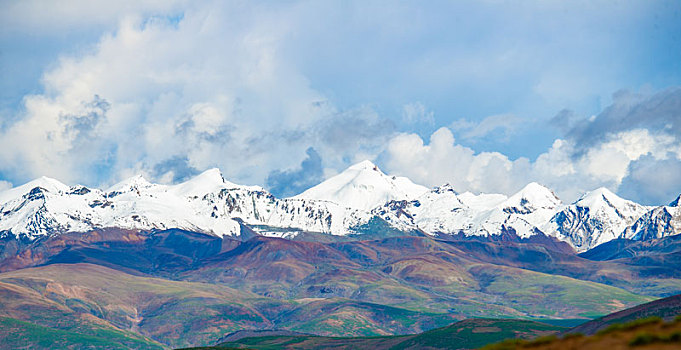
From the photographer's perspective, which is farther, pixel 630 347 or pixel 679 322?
pixel 679 322

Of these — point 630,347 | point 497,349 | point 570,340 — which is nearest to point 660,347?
point 630,347

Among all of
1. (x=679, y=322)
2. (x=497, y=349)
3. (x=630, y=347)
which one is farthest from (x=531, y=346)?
(x=679, y=322)

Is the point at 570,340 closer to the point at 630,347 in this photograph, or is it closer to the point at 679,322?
the point at 630,347

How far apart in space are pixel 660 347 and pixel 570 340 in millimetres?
8336

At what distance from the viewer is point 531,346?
67062 mm

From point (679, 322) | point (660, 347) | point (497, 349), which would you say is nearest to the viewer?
point (660, 347)

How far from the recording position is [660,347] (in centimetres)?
6075

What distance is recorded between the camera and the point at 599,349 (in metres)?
61.8

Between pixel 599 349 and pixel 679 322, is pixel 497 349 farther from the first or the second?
pixel 679 322

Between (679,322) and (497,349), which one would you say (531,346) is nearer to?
(497,349)

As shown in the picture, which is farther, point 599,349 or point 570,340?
point 570,340

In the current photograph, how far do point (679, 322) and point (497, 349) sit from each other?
1818 centimetres

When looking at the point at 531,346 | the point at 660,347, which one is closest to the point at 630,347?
the point at 660,347

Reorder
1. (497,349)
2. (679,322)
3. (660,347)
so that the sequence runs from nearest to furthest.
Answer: (660,347) → (497,349) → (679,322)
